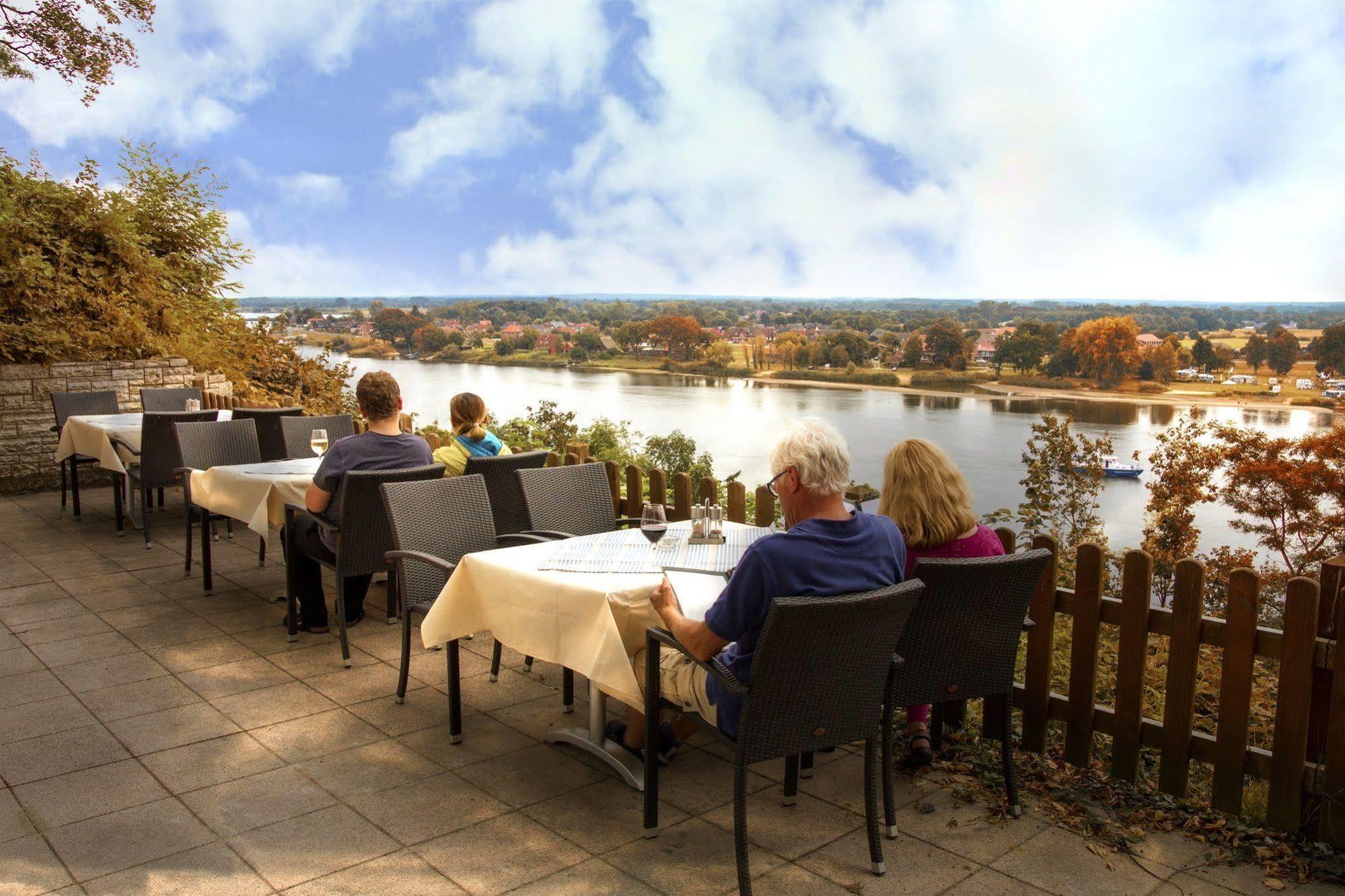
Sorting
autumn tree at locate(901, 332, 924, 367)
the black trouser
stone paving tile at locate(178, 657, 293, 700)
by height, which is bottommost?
stone paving tile at locate(178, 657, 293, 700)

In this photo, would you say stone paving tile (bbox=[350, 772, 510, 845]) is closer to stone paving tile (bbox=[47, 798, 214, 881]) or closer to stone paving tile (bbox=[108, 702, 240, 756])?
stone paving tile (bbox=[47, 798, 214, 881])

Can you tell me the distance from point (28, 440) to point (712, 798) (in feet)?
28.6

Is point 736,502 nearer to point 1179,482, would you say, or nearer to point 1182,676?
point 1182,676

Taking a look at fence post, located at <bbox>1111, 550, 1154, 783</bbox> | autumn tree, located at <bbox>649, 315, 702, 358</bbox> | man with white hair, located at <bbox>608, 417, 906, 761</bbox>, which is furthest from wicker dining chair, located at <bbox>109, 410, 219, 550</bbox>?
autumn tree, located at <bbox>649, 315, 702, 358</bbox>

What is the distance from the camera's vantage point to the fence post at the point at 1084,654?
3008 millimetres

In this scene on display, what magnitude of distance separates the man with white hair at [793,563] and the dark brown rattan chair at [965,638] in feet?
0.60

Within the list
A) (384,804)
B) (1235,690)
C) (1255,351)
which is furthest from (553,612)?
(1255,351)

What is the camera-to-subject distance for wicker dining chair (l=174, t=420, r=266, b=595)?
5.53 m

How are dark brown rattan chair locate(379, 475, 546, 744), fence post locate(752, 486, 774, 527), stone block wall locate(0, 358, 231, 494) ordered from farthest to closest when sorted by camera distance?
stone block wall locate(0, 358, 231, 494)
fence post locate(752, 486, 774, 527)
dark brown rattan chair locate(379, 475, 546, 744)

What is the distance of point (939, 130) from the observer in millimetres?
45062

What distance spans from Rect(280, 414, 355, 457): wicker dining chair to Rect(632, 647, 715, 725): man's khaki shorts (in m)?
3.88

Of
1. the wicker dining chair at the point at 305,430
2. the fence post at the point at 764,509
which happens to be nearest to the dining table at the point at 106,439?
the wicker dining chair at the point at 305,430

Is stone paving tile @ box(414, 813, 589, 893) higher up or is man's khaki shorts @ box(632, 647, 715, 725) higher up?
man's khaki shorts @ box(632, 647, 715, 725)

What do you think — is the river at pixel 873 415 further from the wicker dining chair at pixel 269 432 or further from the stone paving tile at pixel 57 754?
the stone paving tile at pixel 57 754
